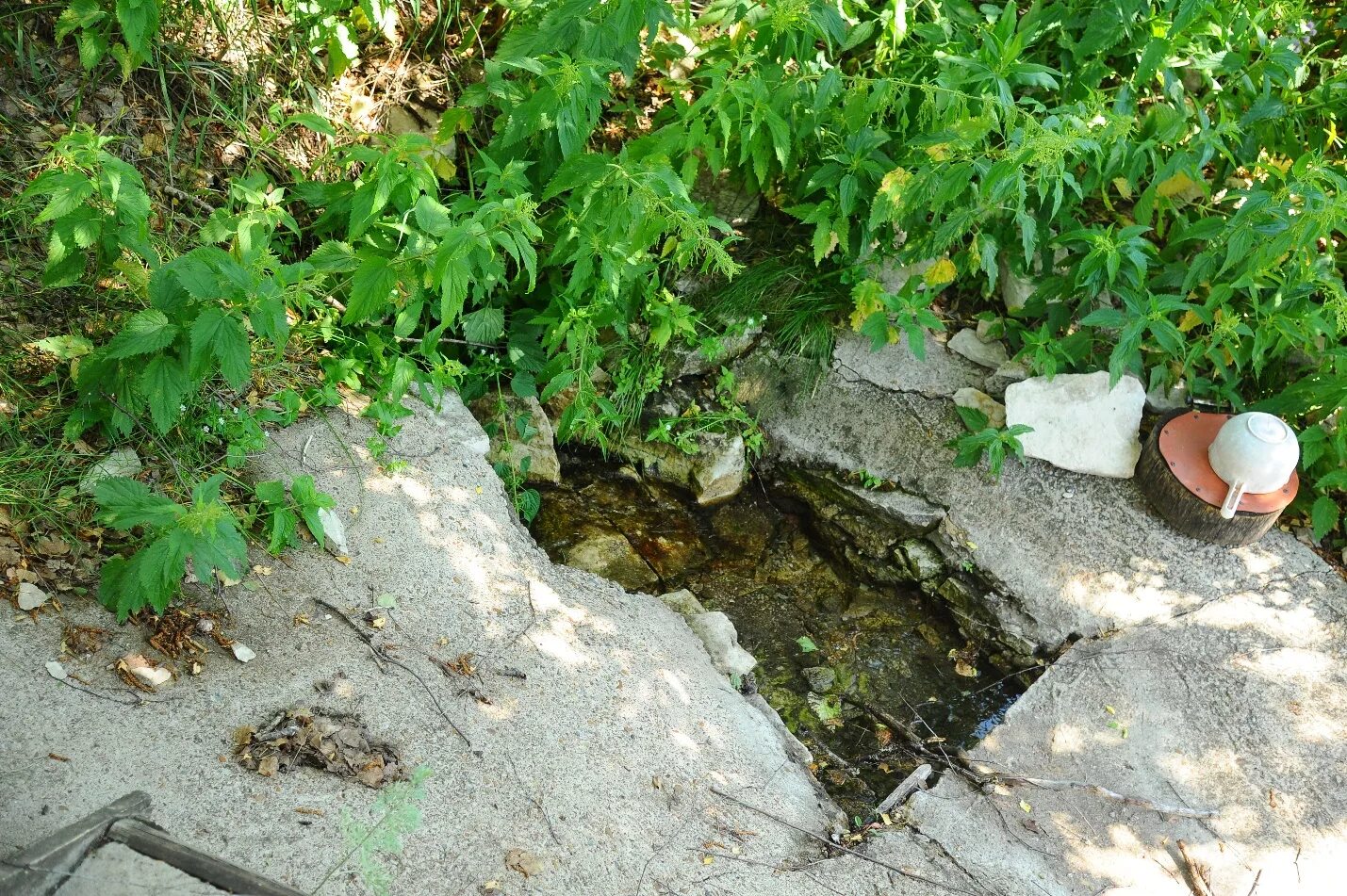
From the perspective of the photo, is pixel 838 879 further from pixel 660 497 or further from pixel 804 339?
pixel 804 339

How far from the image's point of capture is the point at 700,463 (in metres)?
4.04

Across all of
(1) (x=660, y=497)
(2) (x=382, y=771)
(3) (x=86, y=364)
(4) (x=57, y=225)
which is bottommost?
(1) (x=660, y=497)

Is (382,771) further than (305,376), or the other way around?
(305,376)

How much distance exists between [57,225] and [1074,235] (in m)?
3.13

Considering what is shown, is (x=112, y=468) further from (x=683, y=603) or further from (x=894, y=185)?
(x=894, y=185)

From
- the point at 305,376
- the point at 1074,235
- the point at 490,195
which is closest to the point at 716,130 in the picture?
the point at 490,195

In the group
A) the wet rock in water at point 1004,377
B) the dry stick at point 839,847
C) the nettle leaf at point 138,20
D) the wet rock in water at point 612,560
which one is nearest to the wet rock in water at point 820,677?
the wet rock in water at point 612,560

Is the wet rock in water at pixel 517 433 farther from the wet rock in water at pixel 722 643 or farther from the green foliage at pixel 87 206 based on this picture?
the green foliage at pixel 87 206

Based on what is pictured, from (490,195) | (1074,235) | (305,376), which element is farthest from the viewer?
(1074,235)

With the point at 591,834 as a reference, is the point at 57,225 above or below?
above

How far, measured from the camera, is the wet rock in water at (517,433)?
377 centimetres

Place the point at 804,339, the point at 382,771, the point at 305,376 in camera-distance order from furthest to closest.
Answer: the point at 804,339, the point at 305,376, the point at 382,771

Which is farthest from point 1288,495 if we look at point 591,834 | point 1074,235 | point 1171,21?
point 591,834

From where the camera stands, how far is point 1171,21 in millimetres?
3650
